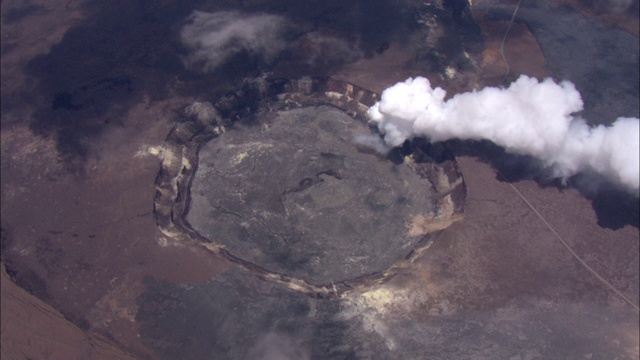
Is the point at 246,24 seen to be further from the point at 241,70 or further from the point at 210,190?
the point at 210,190

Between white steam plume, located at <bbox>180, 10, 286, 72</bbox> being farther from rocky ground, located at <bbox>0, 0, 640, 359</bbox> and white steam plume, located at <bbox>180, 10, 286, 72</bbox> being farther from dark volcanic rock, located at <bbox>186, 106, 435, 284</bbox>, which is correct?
dark volcanic rock, located at <bbox>186, 106, 435, 284</bbox>

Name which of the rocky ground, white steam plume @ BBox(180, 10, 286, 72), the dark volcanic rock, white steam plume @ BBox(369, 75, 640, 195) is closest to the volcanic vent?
the dark volcanic rock

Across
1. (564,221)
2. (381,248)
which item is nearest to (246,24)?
(381,248)

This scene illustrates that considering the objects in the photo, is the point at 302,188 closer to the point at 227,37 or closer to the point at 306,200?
the point at 306,200

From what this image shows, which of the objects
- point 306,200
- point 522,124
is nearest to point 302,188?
point 306,200

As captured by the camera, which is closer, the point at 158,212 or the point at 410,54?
the point at 158,212

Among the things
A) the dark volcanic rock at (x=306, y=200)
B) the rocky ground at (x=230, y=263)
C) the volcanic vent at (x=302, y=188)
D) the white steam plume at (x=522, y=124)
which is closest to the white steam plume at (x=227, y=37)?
the rocky ground at (x=230, y=263)

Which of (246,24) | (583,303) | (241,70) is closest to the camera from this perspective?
(583,303)
